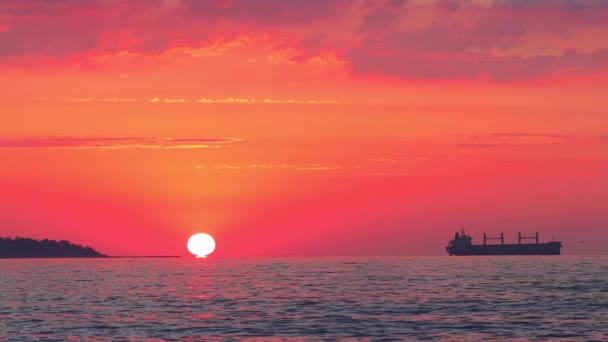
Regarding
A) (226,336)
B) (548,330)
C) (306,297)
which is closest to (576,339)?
(548,330)

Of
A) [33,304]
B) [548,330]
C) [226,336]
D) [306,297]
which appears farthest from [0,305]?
[548,330]

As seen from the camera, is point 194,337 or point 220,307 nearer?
point 194,337

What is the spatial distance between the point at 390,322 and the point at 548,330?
9.86 m

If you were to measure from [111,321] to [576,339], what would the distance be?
29045mm

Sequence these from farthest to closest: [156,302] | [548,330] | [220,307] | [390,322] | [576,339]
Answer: [156,302]
[220,307]
[390,322]
[548,330]
[576,339]

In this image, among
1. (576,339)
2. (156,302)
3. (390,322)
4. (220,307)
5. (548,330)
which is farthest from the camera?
(156,302)

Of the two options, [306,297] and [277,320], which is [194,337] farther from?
[306,297]

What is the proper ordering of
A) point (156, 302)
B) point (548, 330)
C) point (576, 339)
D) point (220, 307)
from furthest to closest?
point (156, 302) → point (220, 307) → point (548, 330) → point (576, 339)

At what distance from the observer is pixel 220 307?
69.4 metres

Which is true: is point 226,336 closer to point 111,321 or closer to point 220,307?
point 111,321

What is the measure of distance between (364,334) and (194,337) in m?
9.49

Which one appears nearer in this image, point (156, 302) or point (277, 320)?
point (277, 320)

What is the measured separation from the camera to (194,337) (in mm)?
48938

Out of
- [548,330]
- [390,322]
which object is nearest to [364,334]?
[390,322]
